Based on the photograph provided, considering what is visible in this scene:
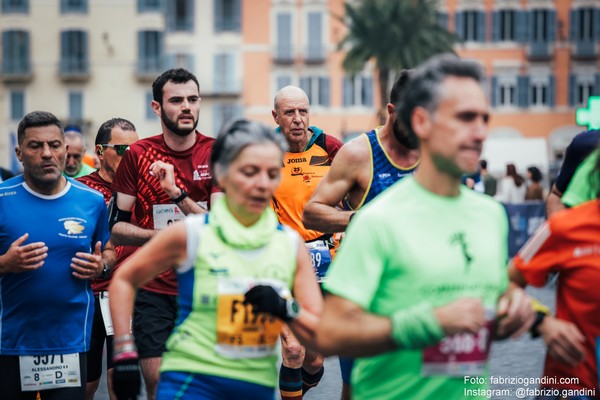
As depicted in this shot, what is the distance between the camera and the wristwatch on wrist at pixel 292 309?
439cm

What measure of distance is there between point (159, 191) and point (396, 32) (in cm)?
4648

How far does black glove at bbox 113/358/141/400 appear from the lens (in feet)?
14.8

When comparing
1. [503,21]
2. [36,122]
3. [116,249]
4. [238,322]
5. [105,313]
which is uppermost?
[503,21]

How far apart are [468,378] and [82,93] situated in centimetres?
6685

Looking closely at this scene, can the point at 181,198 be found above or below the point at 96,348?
above

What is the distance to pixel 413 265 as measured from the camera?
13.0 feet

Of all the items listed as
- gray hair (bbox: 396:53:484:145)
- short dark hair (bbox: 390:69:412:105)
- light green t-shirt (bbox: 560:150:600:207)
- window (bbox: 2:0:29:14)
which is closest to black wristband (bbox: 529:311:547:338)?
light green t-shirt (bbox: 560:150:600:207)

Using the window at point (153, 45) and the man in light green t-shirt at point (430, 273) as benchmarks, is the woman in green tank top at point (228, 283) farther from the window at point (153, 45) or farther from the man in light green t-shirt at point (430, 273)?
the window at point (153, 45)

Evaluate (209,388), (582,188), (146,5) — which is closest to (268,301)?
(209,388)

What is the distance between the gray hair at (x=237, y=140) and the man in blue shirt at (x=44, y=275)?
1.94 metres

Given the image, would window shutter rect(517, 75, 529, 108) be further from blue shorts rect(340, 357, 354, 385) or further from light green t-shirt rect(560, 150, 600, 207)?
light green t-shirt rect(560, 150, 600, 207)

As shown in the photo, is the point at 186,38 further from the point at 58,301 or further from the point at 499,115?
the point at 58,301

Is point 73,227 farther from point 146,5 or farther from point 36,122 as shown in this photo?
point 146,5

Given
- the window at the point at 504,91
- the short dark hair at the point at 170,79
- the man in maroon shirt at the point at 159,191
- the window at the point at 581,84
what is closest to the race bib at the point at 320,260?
the man in maroon shirt at the point at 159,191
